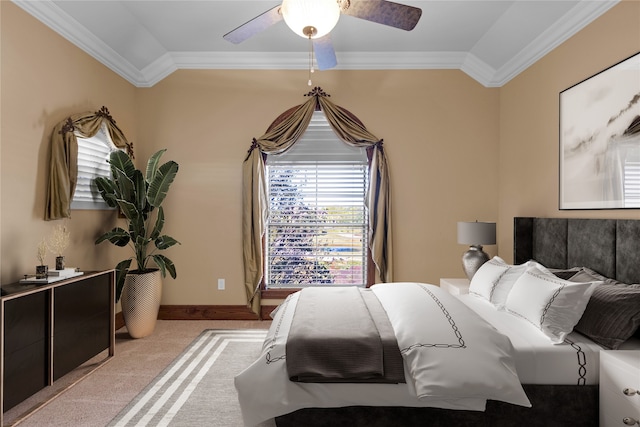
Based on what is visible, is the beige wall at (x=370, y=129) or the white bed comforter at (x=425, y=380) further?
the beige wall at (x=370, y=129)

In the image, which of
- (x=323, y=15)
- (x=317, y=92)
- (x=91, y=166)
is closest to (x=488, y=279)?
(x=323, y=15)

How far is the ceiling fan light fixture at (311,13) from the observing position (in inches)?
76.4

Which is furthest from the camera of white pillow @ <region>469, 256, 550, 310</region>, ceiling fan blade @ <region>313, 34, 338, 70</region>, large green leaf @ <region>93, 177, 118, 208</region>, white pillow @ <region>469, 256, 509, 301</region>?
large green leaf @ <region>93, 177, 118, 208</region>

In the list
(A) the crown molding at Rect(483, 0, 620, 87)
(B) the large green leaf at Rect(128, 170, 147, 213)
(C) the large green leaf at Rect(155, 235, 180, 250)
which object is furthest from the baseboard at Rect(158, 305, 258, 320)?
(A) the crown molding at Rect(483, 0, 620, 87)

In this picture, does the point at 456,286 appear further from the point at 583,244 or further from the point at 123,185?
the point at 123,185

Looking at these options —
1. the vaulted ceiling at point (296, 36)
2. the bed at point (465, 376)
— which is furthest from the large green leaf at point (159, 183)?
the bed at point (465, 376)

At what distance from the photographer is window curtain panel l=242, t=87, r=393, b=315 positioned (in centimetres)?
420

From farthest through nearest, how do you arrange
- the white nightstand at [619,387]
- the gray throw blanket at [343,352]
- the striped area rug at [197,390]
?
1. the striped area rug at [197,390]
2. the gray throw blanket at [343,352]
3. the white nightstand at [619,387]

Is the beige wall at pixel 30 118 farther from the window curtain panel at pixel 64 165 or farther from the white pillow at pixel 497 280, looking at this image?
the white pillow at pixel 497 280

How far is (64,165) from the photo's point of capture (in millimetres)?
2980

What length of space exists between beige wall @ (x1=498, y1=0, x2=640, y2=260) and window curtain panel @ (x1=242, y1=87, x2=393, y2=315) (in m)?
1.33

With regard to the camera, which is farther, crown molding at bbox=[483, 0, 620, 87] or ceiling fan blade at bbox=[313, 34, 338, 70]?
crown molding at bbox=[483, 0, 620, 87]

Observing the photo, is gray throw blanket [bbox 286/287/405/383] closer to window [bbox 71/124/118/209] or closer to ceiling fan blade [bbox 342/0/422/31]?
ceiling fan blade [bbox 342/0/422/31]

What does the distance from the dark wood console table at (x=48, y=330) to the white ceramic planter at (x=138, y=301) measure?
1.41 feet
